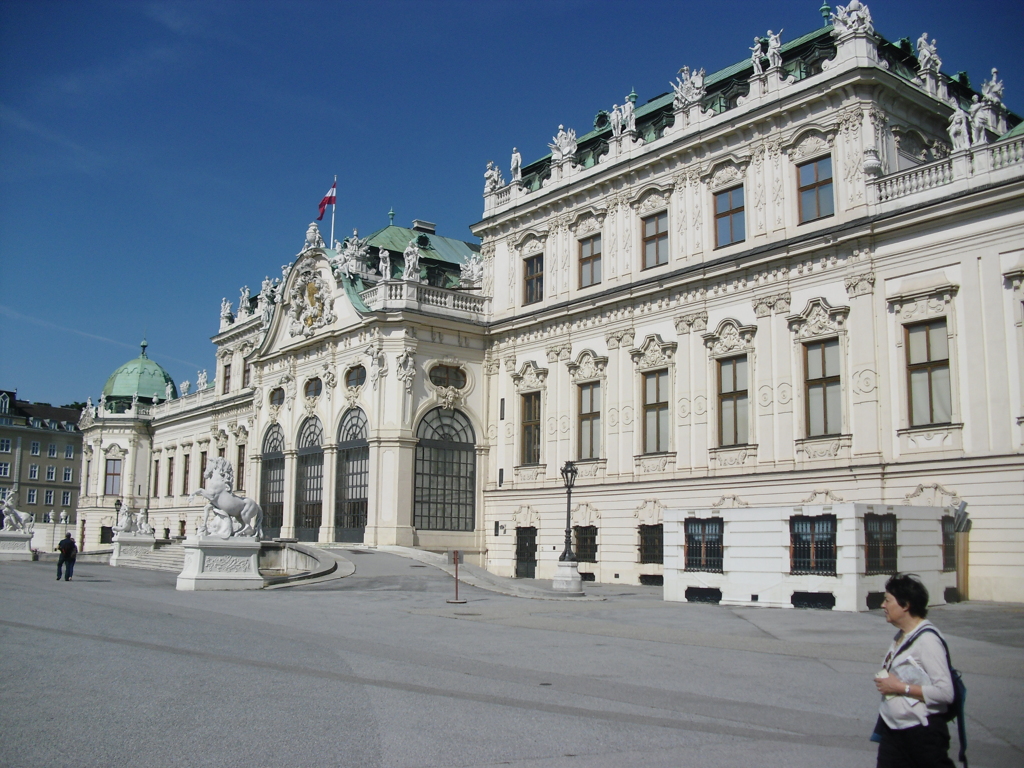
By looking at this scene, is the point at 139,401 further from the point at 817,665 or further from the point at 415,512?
the point at 817,665

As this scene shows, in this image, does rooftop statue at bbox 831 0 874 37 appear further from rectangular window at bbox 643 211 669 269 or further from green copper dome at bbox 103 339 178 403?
green copper dome at bbox 103 339 178 403

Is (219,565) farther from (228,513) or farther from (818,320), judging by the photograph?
(818,320)

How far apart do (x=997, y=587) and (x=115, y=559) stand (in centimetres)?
3623

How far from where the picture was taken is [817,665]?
12547mm

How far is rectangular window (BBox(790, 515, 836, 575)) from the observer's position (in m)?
21.5

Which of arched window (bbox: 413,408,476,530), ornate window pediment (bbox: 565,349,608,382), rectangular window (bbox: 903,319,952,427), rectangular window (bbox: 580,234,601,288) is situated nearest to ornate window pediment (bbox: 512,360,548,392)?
ornate window pediment (bbox: 565,349,608,382)

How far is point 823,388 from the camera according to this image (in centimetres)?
2823

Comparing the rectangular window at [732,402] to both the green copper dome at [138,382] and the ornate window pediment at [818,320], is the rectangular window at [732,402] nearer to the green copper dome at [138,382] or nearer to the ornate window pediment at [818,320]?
the ornate window pediment at [818,320]

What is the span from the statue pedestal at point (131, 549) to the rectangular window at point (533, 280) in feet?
68.1

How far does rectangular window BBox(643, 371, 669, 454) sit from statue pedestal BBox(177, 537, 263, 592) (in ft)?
46.1

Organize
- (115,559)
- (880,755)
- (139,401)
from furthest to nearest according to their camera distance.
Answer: (139,401) → (115,559) → (880,755)

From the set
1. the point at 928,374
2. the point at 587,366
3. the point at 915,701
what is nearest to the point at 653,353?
the point at 587,366

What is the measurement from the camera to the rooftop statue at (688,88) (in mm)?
33188

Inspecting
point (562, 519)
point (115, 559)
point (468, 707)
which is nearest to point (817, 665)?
point (468, 707)
